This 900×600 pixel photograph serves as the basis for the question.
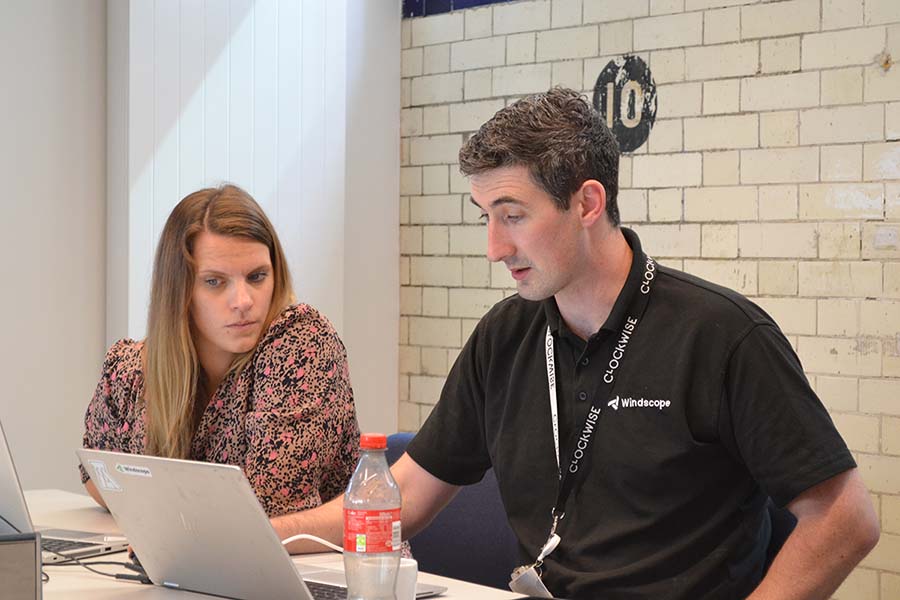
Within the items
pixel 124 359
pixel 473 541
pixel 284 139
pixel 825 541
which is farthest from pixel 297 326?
pixel 284 139

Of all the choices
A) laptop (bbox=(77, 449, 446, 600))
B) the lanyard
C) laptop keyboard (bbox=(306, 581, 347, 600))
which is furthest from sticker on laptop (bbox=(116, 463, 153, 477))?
the lanyard

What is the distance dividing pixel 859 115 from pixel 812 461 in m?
2.48

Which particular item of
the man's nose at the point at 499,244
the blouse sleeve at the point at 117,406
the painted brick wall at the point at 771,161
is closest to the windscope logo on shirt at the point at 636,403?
the man's nose at the point at 499,244

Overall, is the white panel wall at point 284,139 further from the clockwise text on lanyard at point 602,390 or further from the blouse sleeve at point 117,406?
the clockwise text on lanyard at point 602,390

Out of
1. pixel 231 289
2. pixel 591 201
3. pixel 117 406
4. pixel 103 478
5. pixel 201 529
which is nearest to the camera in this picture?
pixel 201 529

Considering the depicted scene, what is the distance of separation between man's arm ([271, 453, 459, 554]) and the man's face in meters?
0.48

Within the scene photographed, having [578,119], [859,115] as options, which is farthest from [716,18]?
[578,119]

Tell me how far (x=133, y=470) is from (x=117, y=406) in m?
1.07

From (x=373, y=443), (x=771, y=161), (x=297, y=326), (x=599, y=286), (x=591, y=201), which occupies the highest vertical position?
(x=771, y=161)

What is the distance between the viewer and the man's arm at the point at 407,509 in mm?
2371

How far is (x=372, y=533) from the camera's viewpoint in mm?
1731

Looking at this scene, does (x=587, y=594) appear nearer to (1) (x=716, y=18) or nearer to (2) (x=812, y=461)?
(2) (x=812, y=461)

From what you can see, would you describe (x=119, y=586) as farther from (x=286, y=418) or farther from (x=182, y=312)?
(x=182, y=312)

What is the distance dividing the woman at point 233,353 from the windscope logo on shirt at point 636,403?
782mm
